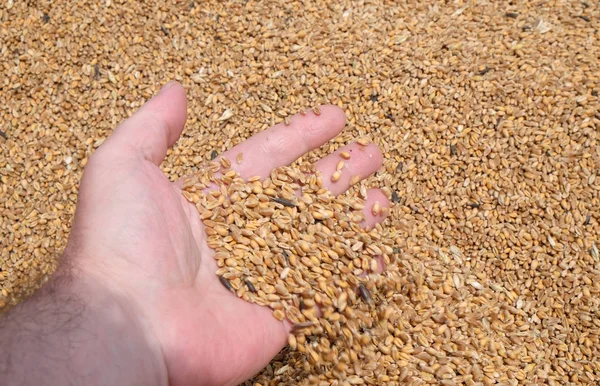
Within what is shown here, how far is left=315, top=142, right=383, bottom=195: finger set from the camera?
2.32m

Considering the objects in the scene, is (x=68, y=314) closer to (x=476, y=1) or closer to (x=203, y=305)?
(x=203, y=305)

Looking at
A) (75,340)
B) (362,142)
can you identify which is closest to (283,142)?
(362,142)

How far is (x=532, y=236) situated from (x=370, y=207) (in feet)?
2.70

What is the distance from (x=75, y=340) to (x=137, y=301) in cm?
24

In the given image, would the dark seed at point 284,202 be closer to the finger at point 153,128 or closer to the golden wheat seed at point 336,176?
the golden wheat seed at point 336,176

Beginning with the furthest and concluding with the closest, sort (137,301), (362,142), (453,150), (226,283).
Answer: (453,150)
(362,142)
(226,283)
(137,301)

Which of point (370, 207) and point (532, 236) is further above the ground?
point (370, 207)

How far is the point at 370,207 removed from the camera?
7.61 feet

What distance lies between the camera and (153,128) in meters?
1.98

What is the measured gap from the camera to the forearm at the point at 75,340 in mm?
1448

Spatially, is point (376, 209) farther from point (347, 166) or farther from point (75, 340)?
point (75, 340)

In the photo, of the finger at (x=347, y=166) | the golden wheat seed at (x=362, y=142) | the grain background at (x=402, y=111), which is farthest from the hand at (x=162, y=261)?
the golden wheat seed at (x=362, y=142)

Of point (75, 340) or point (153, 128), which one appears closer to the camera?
point (75, 340)

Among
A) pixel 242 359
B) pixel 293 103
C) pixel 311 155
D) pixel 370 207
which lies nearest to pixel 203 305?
pixel 242 359
